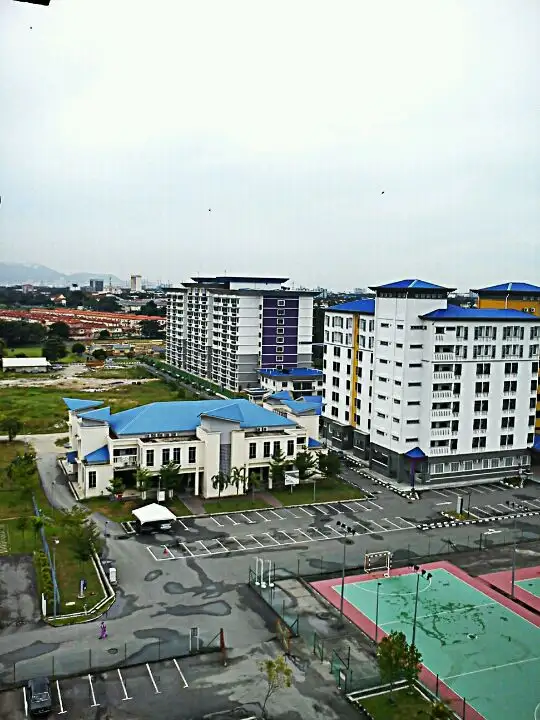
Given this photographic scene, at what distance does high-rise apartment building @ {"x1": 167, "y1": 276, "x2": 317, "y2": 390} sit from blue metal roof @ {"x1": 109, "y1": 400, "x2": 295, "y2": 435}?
23.9 m

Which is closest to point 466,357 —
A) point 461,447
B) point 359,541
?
point 461,447

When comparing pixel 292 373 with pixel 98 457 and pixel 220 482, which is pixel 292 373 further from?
pixel 98 457

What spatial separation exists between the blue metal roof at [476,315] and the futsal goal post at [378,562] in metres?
13.7

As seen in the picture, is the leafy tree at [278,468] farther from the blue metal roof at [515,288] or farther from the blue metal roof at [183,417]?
the blue metal roof at [515,288]

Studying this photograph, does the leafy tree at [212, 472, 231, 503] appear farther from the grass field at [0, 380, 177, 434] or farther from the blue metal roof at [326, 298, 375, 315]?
the grass field at [0, 380, 177, 434]

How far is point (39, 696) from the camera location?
15883 mm

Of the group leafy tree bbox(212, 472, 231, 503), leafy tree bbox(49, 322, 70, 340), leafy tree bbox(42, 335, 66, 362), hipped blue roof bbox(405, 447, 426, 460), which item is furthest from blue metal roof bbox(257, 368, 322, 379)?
leafy tree bbox(49, 322, 70, 340)

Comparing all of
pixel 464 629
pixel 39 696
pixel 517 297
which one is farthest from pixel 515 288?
pixel 39 696

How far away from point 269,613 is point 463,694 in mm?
6260

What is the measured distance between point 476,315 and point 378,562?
1561 cm

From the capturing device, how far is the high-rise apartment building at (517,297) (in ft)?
133

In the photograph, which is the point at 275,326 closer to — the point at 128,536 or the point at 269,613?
the point at 128,536

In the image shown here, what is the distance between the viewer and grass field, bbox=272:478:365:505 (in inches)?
1268

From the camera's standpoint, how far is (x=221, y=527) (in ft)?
92.8
